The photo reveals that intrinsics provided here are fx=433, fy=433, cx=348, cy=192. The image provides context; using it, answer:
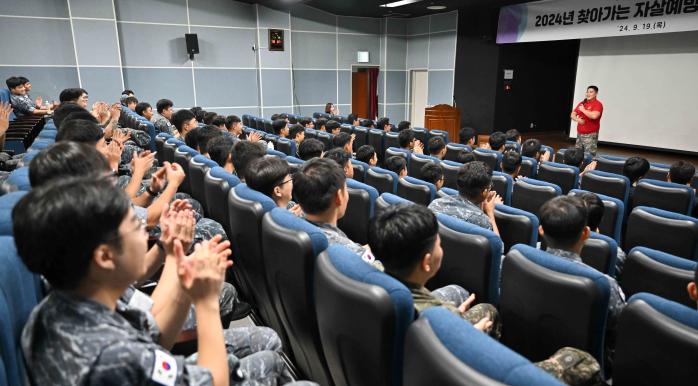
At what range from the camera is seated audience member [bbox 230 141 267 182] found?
3.23m

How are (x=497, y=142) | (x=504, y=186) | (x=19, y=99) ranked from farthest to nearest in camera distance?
1. (x=19, y=99)
2. (x=497, y=142)
3. (x=504, y=186)

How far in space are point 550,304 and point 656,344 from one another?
339 millimetres

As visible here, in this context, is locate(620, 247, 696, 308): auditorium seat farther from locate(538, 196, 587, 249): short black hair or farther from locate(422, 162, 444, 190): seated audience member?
locate(422, 162, 444, 190): seated audience member

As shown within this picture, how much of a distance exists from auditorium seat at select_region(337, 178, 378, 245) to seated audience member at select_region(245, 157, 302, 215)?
51cm

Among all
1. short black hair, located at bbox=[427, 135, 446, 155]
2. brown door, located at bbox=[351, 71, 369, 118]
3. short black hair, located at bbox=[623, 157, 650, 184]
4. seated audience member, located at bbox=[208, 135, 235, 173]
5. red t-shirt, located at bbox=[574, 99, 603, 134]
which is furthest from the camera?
brown door, located at bbox=[351, 71, 369, 118]

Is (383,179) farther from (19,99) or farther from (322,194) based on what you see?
(19,99)

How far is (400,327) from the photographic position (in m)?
1.13

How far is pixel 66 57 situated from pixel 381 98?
8.02 metres

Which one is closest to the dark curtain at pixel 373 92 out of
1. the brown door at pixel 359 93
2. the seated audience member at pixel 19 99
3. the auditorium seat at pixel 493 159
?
the brown door at pixel 359 93

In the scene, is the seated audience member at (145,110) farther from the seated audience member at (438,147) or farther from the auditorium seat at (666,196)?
the auditorium seat at (666,196)

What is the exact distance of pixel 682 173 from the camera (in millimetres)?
3965

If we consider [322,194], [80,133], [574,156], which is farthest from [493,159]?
[80,133]

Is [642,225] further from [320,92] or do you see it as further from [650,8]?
[320,92]

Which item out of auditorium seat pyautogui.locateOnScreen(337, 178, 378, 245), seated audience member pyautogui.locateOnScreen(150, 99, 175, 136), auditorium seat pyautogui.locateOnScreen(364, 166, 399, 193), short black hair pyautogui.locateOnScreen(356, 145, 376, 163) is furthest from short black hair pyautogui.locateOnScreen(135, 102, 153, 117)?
auditorium seat pyautogui.locateOnScreen(337, 178, 378, 245)
